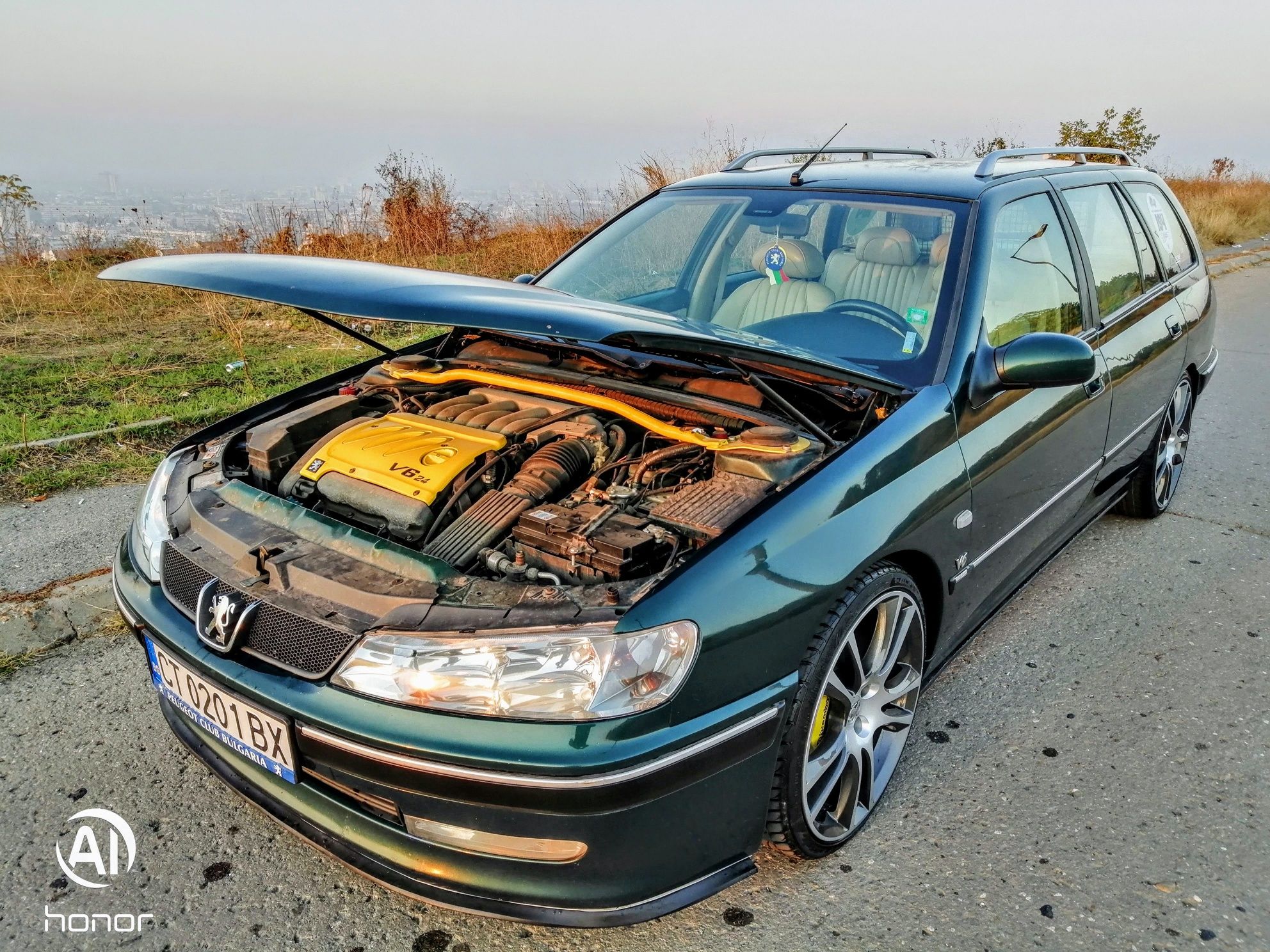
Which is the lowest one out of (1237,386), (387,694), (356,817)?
(1237,386)

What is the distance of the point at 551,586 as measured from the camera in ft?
6.44

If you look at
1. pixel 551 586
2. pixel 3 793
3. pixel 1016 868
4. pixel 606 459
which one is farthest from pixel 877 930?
pixel 3 793

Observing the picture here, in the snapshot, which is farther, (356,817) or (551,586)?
(551,586)

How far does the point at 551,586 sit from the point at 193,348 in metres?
6.32

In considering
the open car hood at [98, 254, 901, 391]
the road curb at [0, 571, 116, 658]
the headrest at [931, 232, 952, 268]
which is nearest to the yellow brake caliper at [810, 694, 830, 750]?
the open car hood at [98, 254, 901, 391]

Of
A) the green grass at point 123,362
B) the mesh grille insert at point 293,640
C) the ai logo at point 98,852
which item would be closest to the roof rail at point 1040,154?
the mesh grille insert at point 293,640

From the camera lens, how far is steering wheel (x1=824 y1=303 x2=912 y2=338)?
8.95 feet

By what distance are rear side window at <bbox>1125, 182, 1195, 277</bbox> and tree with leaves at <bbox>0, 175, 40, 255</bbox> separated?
33.8 ft

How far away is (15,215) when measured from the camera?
9.38m

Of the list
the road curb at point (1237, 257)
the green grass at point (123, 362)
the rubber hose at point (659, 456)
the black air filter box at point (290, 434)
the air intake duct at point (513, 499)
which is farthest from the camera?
the road curb at point (1237, 257)

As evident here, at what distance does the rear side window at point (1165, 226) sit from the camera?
13.4 feet

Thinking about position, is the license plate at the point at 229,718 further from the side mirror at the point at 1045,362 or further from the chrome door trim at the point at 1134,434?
the chrome door trim at the point at 1134,434

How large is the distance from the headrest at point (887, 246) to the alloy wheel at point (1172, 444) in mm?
1981

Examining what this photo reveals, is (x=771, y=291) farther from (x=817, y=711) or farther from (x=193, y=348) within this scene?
(x=193, y=348)
